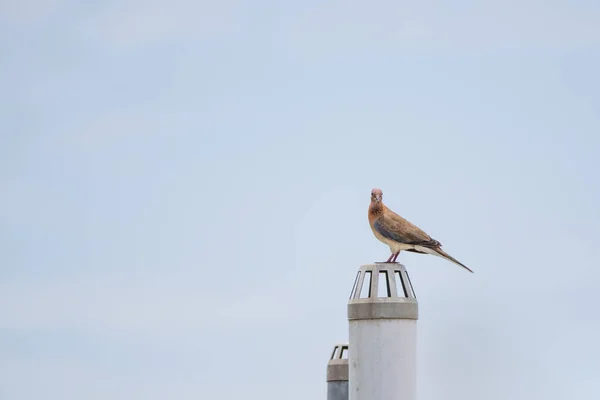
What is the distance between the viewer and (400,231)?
36.5 m

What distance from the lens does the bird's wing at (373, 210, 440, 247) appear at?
36.5m

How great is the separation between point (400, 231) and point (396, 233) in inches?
5.3

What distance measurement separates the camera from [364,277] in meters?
36.2

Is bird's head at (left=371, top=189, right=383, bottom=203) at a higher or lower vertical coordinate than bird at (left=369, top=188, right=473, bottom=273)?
higher

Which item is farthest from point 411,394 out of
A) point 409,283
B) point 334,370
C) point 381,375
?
point 334,370

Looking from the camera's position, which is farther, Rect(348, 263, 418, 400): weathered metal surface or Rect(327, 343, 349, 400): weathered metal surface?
Rect(327, 343, 349, 400): weathered metal surface

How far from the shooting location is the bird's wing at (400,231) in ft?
120

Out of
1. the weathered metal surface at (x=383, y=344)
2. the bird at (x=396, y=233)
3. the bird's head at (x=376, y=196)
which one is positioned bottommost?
the weathered metal surface at (x=383, y=344)

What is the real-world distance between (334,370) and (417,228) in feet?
26.6

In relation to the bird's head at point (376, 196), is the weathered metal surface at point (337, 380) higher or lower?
lower

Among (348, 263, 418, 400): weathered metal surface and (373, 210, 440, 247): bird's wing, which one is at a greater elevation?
(373, 210, 440, 247): bird's wing

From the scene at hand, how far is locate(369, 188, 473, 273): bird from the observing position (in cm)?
3650

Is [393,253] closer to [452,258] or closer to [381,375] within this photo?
[452,258]

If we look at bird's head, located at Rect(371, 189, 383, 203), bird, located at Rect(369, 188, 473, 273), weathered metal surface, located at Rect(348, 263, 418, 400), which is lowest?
weathered metal surface, located at Rect(348, 263, 418, 400)
